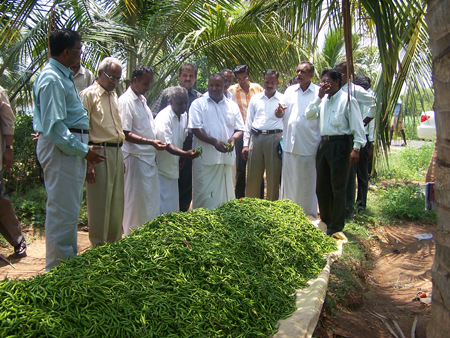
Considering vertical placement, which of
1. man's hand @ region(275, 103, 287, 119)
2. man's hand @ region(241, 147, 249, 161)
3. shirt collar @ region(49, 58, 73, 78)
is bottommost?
man's hand @ region(241, 147, 249, 161)

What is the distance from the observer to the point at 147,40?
22.0 ft

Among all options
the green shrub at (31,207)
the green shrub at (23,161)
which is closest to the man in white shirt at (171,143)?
the green shrub at (31,207)

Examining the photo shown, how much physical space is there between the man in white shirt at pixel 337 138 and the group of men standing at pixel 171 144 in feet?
0.04

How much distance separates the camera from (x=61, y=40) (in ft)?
11.9

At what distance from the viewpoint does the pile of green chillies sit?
7.16 ft

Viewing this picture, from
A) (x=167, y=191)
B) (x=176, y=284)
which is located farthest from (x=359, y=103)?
(x=176, y=284)

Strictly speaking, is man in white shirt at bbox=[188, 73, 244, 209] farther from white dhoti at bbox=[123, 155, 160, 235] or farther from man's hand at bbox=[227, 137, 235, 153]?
white dhoti at bbox=[123, 155, 160, 235]

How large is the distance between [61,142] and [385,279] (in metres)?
4.02

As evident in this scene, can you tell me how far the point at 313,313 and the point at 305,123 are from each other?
335 centimetres

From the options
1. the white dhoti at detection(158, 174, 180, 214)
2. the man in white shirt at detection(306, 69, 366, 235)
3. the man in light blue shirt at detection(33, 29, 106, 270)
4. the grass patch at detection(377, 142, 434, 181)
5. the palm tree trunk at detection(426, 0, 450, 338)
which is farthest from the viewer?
the grass patch at detection(377, 142, 434, 181)

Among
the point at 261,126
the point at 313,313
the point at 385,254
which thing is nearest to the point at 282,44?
the point at 261,126

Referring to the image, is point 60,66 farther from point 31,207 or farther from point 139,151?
point 31,207

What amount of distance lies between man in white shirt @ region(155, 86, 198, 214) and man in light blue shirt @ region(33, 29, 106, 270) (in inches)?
61.4

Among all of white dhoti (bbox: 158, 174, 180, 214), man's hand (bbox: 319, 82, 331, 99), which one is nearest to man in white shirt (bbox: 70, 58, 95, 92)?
white dhoti (bbox: 158, 174, 180, 214)
